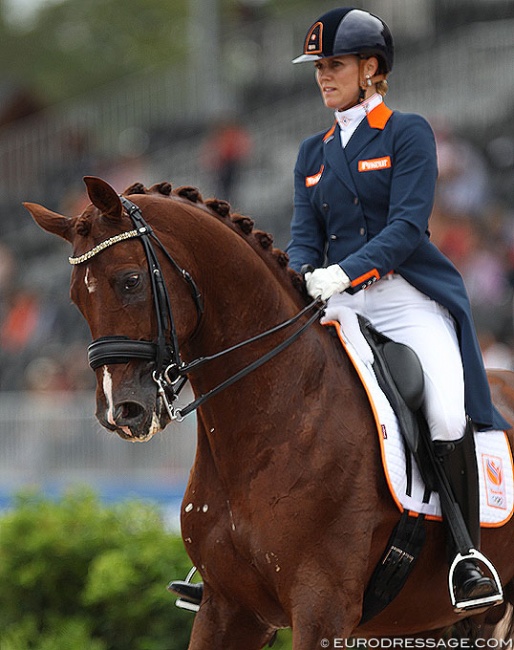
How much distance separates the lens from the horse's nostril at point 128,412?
4398 millimetres

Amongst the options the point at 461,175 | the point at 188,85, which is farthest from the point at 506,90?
the point at 188,85

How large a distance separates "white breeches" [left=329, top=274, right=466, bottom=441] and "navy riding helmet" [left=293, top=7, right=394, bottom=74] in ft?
3.32

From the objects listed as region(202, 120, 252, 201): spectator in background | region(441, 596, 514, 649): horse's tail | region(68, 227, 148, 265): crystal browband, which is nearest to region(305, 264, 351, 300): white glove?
region(68, 227, 148, 265): crystal browband

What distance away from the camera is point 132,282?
451cm

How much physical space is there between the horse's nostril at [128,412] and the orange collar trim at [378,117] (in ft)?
5.92

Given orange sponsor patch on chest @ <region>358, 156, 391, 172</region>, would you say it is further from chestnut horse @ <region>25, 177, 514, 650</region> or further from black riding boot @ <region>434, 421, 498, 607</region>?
black riding boot @ <region>434, 421, 498, 607</region>

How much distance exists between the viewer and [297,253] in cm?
562

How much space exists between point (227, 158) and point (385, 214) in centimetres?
1312

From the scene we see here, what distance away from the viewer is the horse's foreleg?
4996 millimetres

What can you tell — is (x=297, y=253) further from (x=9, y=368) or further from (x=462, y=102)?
(x=462, y=102)

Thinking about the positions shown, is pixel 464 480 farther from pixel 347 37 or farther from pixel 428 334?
pixel 347 37

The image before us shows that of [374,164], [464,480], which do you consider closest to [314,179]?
[374,164]

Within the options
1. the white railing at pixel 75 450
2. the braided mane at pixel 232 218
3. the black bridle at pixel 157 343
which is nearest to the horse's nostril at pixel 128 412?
the black bridle at pixel 157 343

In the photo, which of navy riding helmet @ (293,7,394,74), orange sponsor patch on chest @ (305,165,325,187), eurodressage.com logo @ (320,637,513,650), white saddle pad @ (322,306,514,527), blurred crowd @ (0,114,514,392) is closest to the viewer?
white saddle pad @ (322,306,514,527)
